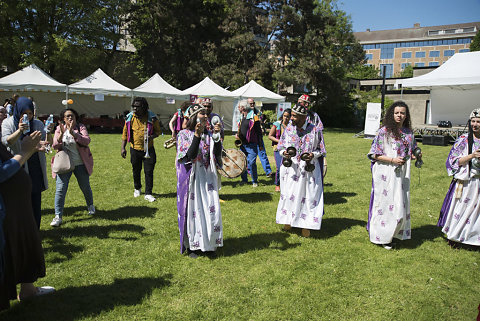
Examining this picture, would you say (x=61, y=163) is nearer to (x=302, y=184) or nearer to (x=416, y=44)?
(x=302, y=184)

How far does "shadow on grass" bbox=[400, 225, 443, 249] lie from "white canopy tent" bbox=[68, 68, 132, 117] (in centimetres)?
1708

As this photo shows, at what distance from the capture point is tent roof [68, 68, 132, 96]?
18094mm

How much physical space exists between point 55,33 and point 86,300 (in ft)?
79.3

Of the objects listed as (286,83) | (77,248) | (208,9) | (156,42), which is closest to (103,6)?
(156,42)

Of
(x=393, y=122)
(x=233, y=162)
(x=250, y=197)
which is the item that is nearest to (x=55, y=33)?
(x=250, y=197)

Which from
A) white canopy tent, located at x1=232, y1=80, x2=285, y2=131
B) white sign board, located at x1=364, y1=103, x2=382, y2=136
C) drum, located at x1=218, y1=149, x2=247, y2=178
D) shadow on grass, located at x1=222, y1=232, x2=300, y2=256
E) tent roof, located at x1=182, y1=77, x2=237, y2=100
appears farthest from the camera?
white sign board, located at x1=364, y1=103, x2=382, y2=136

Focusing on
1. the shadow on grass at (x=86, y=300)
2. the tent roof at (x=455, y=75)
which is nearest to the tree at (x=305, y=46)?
the tent roof at (x=455, y=75)

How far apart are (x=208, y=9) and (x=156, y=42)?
235 inches

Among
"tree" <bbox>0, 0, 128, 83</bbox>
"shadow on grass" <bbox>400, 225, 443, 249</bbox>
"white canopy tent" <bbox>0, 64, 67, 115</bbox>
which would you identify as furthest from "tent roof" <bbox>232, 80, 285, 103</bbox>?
"shadow on grass" <bbox>400, 225, 443, 249</bbox>

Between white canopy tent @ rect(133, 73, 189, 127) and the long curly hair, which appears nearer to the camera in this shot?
the long curly hair

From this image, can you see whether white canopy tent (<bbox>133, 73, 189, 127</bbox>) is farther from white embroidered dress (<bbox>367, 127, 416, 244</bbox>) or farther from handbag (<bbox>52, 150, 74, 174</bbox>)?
white embroidered dress (<bbox>367, 127, 416, 244</bbox>)

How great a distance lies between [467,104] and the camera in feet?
73.0

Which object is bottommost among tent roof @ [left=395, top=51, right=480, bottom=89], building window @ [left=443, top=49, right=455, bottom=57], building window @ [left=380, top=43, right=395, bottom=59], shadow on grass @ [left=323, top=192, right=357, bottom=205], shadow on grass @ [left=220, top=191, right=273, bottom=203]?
shadow on grass @ [left=220, top=191, right=273, bottom=203]

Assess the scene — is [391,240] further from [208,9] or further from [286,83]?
[208,9]
